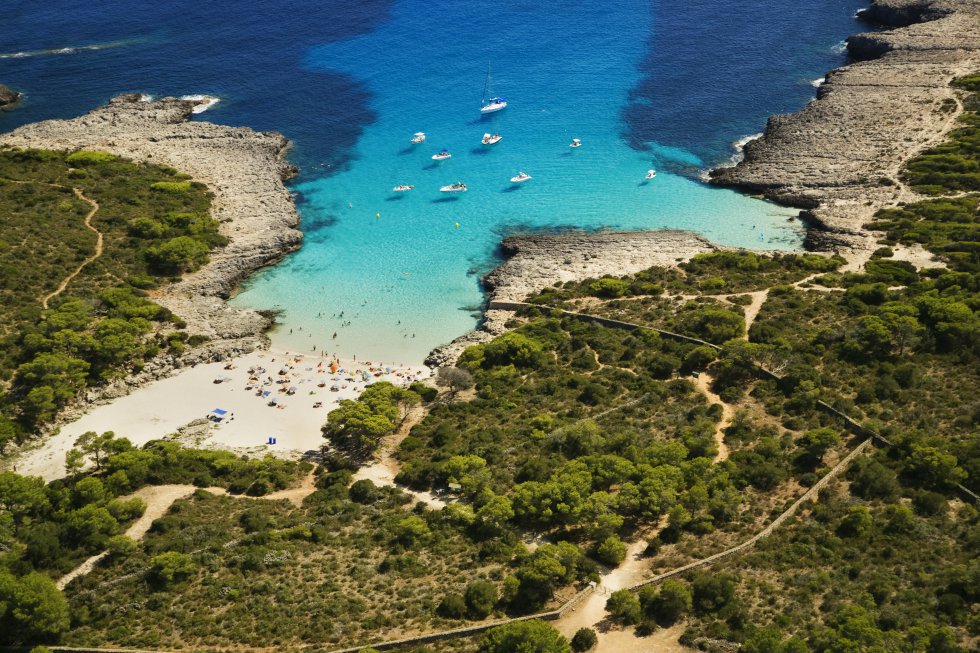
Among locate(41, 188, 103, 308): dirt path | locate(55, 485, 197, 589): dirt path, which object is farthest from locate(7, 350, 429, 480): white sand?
locate(41, 188, 103, 308): dirt path

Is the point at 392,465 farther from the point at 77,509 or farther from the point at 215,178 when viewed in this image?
the point at 215,178

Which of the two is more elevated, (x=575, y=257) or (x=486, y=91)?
(x=486, y=91)

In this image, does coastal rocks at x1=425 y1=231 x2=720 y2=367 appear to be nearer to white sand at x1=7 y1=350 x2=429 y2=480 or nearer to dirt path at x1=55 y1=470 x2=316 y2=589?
white sand at x1=7 y1=350 x2=429 y2=480

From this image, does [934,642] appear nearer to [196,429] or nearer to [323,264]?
[196,429]

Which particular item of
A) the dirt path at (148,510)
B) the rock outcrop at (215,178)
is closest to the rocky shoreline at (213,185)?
the rock outcrop at (215,178)

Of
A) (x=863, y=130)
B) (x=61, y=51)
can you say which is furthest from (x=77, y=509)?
(x=61, y=51)

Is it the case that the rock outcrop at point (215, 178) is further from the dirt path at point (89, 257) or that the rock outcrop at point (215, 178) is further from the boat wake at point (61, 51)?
the boat wake at point (61, 51)
